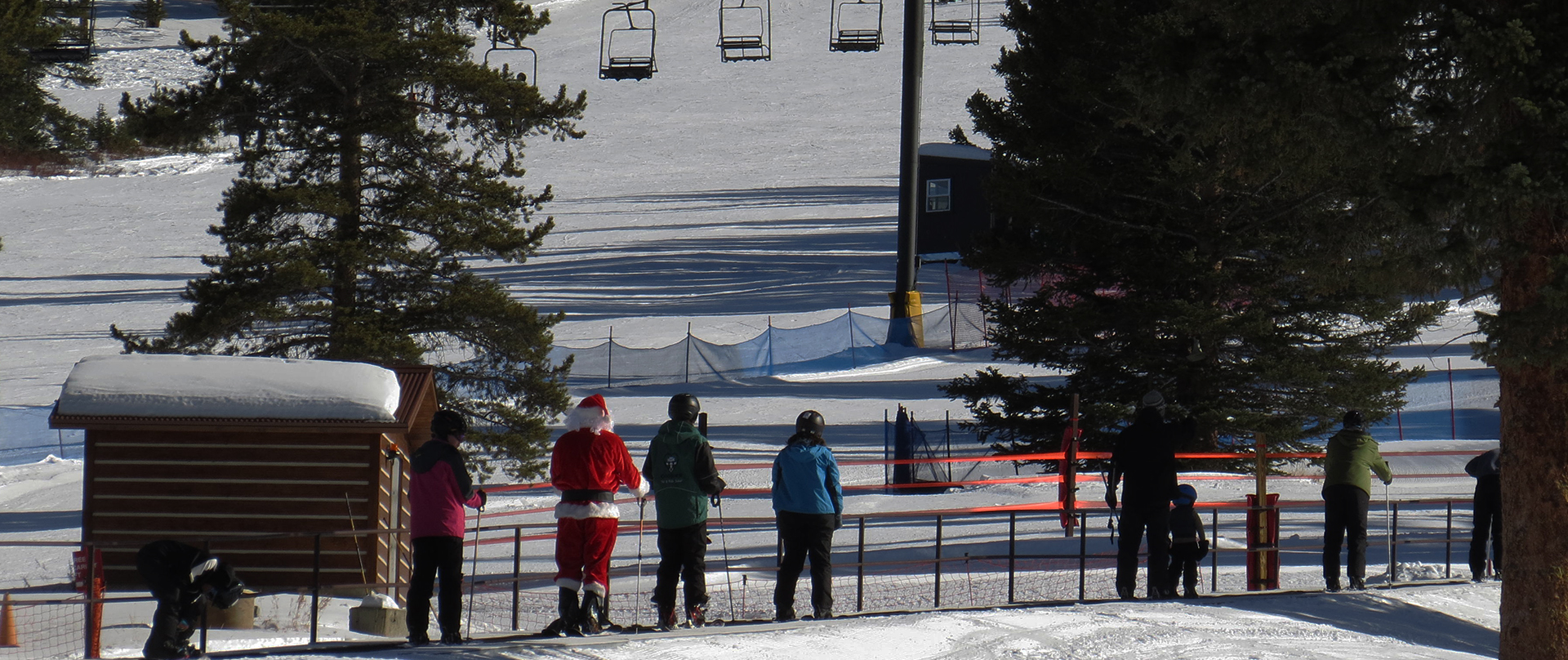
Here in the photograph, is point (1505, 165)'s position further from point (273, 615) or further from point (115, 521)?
point (115, 521)

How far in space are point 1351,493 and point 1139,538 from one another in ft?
6.07

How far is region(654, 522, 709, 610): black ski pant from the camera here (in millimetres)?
8406

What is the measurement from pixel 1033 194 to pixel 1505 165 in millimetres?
8710

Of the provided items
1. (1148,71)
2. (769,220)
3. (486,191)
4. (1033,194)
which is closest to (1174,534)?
(1148,71)

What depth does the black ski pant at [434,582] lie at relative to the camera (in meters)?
7.96

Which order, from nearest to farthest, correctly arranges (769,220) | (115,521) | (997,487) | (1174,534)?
(1174,534) → (115,521) → (997,487) → (769,220)

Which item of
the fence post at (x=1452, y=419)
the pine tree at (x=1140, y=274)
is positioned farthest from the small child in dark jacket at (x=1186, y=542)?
the fence post at (x=1452, y=419)

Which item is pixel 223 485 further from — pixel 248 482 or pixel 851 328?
pixel 851 328

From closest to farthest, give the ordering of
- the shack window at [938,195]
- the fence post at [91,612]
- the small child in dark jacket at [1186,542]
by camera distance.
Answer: the fence post at [91,612], the small child in dark jacket at [1186,542], the shack window at [938,195]

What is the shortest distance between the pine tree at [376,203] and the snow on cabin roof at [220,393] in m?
4.84

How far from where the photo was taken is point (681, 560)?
27.8 ft

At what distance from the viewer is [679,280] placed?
1448 inches

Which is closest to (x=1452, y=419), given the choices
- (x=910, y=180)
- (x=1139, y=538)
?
(x=910, y=180)

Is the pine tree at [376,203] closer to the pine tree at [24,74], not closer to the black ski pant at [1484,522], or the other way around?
the black ski pant at [1484,522]
